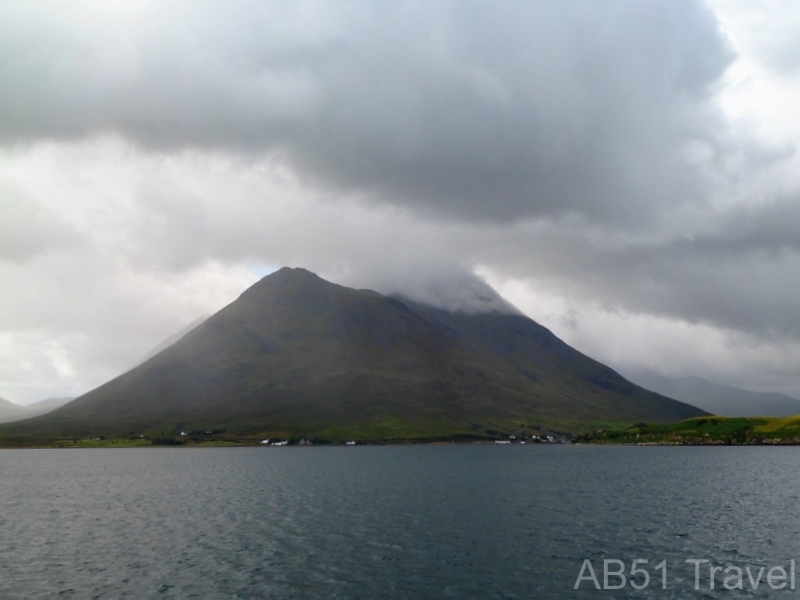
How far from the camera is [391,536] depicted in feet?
230

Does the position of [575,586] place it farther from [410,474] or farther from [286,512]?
[410,474]

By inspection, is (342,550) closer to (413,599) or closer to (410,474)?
(413,599)

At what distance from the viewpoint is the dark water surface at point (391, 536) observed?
5150 cm

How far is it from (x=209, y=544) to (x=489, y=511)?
38836mm

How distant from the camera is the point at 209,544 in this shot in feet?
221

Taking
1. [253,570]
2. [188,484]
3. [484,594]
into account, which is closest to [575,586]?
[484,594]

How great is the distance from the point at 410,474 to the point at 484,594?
10262 centimetres

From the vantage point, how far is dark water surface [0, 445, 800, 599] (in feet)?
169

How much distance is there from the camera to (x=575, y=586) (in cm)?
5028

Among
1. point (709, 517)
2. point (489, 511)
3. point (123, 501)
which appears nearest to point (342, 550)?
point (489, 511)

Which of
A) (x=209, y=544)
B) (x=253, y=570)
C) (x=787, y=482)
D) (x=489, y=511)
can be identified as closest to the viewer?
(x=253, y=570)

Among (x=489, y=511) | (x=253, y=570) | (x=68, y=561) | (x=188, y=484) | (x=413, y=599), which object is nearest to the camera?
(x=413, y=599)

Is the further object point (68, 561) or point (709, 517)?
point (709, 517)

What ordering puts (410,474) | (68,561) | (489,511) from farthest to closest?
(410,474) → (489,511) → (68,561)
